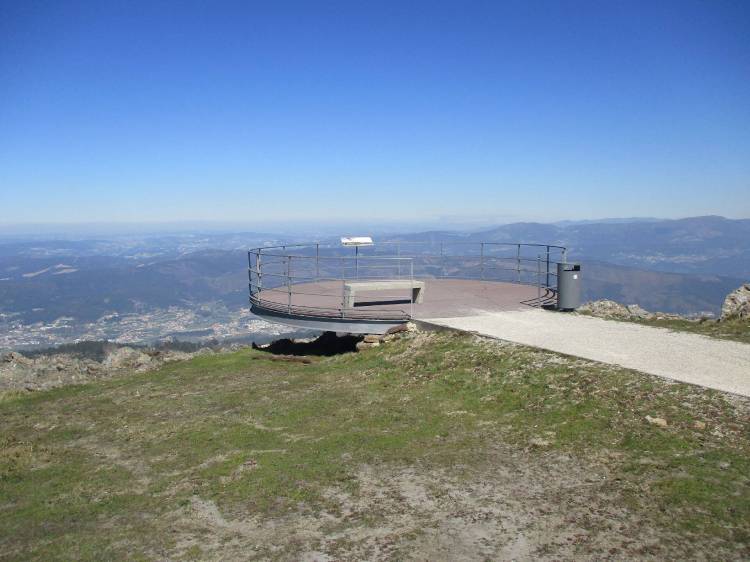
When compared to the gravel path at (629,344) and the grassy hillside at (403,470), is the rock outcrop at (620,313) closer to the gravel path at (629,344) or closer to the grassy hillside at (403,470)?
the gravel path at (629,344)

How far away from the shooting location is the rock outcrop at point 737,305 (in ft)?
41.8

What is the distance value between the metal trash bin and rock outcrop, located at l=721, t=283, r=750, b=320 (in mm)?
3223

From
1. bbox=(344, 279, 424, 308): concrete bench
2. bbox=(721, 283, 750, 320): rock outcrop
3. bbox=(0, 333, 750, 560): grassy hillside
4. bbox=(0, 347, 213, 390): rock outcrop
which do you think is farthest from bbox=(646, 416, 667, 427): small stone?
bbox=(0, 347, 213, 390): rock outcrop

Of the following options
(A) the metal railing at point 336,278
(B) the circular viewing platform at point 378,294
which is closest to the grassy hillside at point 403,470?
(B) the circular viewing platform at point 378,294

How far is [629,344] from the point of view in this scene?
10.7 metres

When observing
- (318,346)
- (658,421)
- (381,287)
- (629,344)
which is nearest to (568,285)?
(629,344)

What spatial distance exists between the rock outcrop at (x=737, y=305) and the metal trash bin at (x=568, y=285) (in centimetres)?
322

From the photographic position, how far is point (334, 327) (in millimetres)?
13859

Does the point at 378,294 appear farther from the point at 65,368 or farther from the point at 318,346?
the point at 65,368

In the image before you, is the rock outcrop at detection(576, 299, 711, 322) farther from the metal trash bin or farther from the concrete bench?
the concrete bench

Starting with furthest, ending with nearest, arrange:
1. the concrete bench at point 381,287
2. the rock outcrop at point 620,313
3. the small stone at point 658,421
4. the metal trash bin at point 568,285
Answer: the concrete bench at point 381,287 → the metal trash bin at point 568,285 → the rock outcrop at point 620,313 → the small stone at point 658,421

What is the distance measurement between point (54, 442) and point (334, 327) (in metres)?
6.51

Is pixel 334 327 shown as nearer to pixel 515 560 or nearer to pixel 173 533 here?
pixel 173 533

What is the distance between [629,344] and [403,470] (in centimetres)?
604
